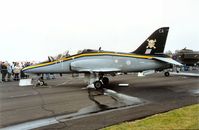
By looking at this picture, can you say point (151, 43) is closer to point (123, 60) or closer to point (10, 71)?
point (123, 60)

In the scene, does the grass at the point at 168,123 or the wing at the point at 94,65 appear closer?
the grass at the point at 168,123

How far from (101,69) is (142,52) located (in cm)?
297

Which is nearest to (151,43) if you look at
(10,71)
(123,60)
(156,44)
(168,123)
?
(156,44)

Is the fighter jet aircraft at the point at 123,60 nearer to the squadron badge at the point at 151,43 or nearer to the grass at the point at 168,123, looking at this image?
the squadron badge at the point at 151,43

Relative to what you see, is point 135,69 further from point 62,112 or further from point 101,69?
point 62,112

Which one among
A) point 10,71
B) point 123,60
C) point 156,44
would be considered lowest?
point 10,71

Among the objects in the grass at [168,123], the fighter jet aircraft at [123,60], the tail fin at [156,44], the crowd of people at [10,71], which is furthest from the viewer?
the crowd of people at [10,71]

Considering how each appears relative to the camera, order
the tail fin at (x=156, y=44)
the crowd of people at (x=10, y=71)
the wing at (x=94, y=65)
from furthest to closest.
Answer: the crowd of people at (x=10, y=71) < the tail fin at (x=156, y=44) < the wing at (x=94, y=65)

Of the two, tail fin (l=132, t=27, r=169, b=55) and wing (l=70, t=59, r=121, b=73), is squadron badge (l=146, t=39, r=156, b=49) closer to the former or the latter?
tail fin (l=132, t=27, r=169, b=55)

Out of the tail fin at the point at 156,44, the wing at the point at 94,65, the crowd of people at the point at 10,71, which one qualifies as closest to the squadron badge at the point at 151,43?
the tail fin at the point at 156,44

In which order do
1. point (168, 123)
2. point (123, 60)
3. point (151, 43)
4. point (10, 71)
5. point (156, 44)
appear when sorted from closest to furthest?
point (168, 123) < point (123, 60) < point (156, 44) < point (151, 43) < point (10, 71)

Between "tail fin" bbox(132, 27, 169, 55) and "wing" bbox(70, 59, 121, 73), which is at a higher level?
"tail fin" bbox(132, 27, 169, 55)

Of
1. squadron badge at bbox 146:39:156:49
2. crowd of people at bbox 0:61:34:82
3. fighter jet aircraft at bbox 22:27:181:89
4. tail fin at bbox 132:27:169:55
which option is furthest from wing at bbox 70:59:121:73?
crowd of people at bbox 0:61:34:82

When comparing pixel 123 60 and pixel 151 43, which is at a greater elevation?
pixel 151 43
